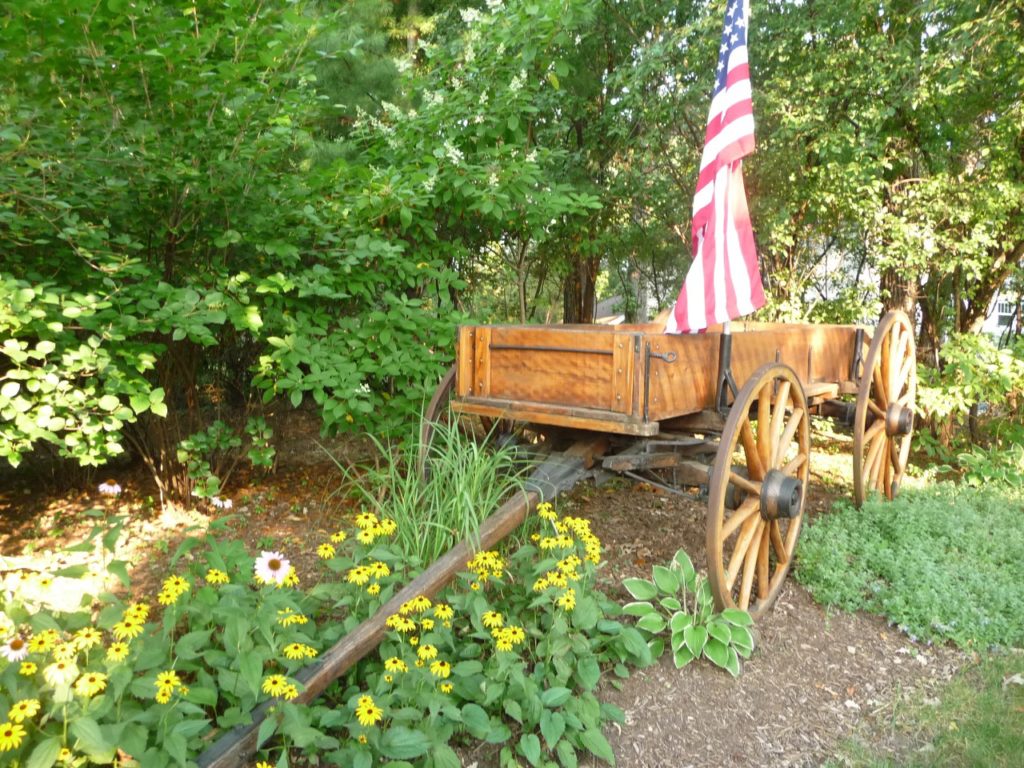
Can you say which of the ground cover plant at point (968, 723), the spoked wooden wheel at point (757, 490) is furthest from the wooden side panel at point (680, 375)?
the ground cover plant at point (968, 723)

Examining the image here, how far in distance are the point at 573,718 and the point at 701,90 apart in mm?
6019

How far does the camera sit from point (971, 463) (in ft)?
19.0

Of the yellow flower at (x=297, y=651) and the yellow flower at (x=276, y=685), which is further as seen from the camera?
the yellow flower at (x=297, y=651)

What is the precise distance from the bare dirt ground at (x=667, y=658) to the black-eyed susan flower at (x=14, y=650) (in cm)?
81

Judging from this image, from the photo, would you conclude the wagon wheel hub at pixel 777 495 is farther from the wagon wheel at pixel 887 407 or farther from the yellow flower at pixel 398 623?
the yellow flower at pixel 398 623

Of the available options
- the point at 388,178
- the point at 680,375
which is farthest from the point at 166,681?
the point at 388,178

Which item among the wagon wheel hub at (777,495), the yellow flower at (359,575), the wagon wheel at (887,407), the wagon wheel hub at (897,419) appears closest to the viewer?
the yellow flower at (359,575)

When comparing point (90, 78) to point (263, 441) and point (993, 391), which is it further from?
point (993, 391)

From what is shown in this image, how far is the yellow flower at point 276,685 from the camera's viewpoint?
75.7 inches

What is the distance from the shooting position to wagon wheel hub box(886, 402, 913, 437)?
4500 millimetres

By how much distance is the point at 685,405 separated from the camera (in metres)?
3.14

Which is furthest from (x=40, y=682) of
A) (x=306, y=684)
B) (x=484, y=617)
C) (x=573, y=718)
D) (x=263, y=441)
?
(x=263, y=441)

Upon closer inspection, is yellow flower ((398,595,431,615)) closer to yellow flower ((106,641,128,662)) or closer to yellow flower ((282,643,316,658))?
yellow flower ((282,643,316,658))

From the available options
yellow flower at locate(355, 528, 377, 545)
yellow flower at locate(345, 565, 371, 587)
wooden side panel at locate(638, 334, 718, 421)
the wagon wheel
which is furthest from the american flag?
yellow flower at locate(345, 565, 371, 587)
